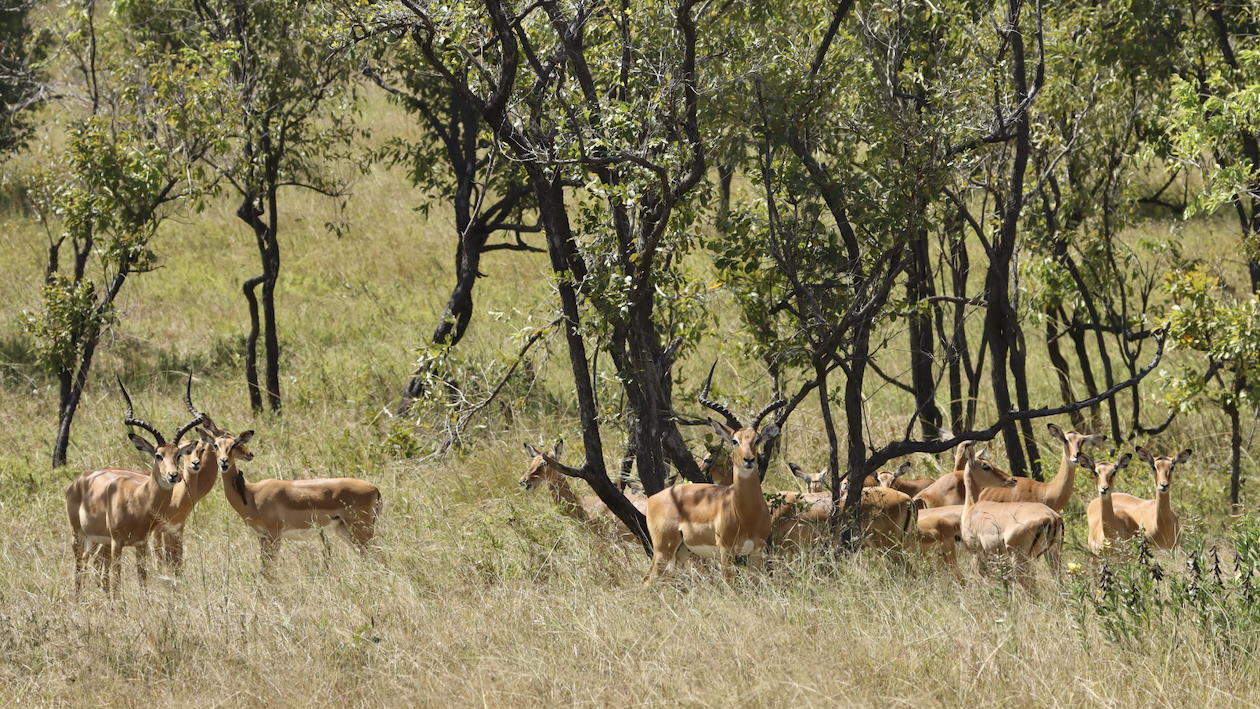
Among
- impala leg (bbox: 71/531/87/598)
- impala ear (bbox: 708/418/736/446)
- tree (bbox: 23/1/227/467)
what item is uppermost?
tree (bbox: 23/1/227/467)

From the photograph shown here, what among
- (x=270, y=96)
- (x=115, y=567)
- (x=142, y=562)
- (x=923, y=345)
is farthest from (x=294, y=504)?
(x=923, y=345)

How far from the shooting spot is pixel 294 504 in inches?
327

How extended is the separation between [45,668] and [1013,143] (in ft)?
30.4

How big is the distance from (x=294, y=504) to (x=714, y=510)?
123 inches

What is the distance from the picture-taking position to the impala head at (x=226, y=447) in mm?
8164

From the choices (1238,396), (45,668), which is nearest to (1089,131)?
(1238,396)

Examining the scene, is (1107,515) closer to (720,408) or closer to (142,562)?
(720,408)

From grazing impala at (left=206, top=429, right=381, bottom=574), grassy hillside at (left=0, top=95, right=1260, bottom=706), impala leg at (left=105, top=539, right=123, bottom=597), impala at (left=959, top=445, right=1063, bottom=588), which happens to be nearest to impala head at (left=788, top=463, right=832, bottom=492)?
grassy hillside at (left=0, top=95, right=1260, bottom=706)

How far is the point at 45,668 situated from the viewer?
18.4 feet

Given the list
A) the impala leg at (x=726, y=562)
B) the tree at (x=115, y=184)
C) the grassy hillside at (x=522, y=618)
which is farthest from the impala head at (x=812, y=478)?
the tree at (x=115, y=184)

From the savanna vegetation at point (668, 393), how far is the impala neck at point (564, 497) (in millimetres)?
126

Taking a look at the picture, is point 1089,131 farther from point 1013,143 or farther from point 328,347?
point 328,347

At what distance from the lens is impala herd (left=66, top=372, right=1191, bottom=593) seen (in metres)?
7.02

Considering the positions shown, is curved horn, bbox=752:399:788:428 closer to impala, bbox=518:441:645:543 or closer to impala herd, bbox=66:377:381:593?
impala, bbox=518:441:645:543
